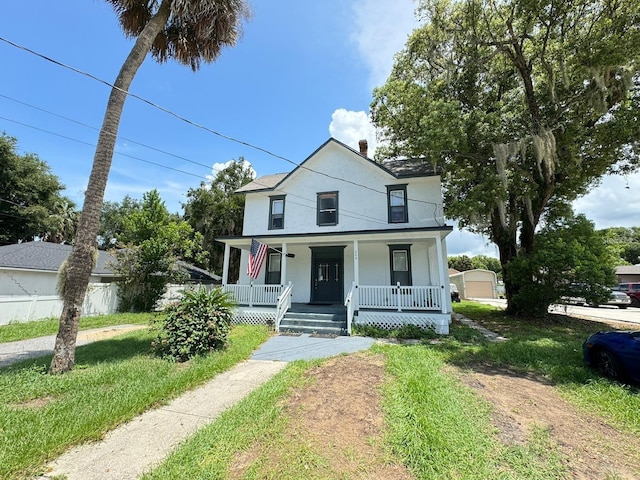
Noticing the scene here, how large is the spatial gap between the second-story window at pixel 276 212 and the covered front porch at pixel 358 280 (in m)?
1.12

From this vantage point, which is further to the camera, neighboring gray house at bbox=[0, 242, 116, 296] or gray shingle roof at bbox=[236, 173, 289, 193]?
gray shingle roof at bbox=[236, 173, 289, 193]

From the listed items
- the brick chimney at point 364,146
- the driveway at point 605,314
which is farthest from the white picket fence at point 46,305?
the driveway at point 605,314

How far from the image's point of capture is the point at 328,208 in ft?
43.4

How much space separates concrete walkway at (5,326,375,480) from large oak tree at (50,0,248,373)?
2465 mm

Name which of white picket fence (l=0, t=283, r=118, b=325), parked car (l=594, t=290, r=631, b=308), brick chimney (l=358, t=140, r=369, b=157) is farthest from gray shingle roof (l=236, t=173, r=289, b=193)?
parked car (l=594, t=290, r=631, b=308)

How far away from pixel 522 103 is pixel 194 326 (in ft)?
47.8

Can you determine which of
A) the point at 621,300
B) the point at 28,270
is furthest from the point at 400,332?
the point at 621,300

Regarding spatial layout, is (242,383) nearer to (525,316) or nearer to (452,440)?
(452,440)

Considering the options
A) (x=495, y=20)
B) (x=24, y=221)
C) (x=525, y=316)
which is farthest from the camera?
(x=24, y=221)

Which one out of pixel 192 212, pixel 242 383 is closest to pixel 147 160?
pixel 242 383

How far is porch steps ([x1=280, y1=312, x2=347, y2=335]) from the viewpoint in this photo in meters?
9.62

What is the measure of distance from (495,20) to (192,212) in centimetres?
2169

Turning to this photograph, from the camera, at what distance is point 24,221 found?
79.1 ft

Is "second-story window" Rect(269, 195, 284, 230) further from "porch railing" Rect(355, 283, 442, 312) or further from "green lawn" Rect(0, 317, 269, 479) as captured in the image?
"green lawn" Rect(0, 317, 269, 479)
